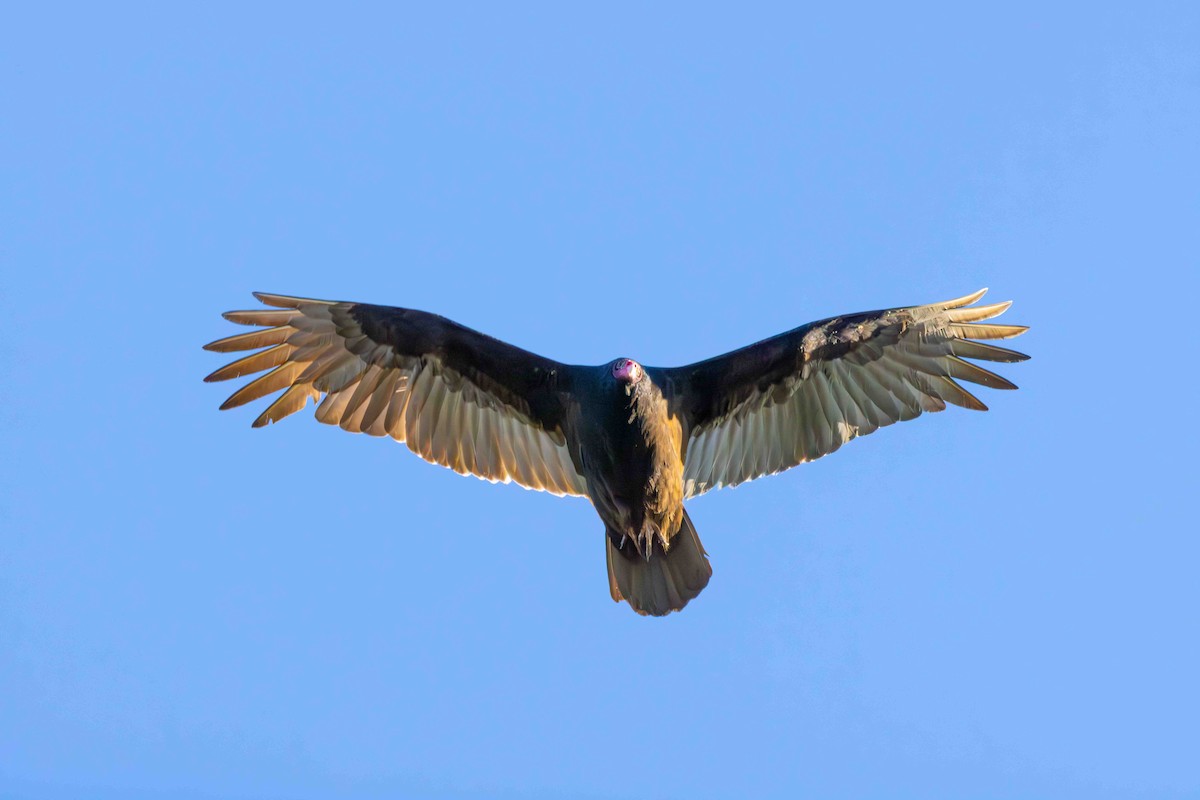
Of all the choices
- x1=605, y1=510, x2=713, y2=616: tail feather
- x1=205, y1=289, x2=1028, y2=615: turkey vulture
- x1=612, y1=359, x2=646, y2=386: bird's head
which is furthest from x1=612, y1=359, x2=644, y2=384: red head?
x1=605, y1=510, x2=713, y2=616: tail feather

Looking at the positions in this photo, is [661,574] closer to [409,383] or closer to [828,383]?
[828,383]

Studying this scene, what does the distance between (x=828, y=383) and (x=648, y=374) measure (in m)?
1.18

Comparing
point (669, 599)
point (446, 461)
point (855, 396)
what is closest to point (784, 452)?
point (855, 396)

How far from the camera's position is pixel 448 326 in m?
7.51

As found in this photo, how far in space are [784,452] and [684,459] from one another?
594 millimetres

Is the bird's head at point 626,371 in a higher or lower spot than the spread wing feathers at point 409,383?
lower

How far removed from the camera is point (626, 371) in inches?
261

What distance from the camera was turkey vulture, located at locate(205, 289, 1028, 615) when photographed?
289 inches

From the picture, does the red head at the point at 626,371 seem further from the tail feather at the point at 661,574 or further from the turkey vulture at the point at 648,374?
the tail feather at the point at 661,574

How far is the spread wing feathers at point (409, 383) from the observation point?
7453mm

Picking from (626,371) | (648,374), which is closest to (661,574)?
(648,374)

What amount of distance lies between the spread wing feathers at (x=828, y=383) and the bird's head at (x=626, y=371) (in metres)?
0.80

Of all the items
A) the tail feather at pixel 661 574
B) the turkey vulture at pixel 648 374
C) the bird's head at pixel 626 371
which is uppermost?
the turkey vulture at pixel 648 374

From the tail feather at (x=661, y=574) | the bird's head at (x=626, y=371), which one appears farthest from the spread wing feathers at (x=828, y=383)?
the bird's head at (x=626, y=371)
